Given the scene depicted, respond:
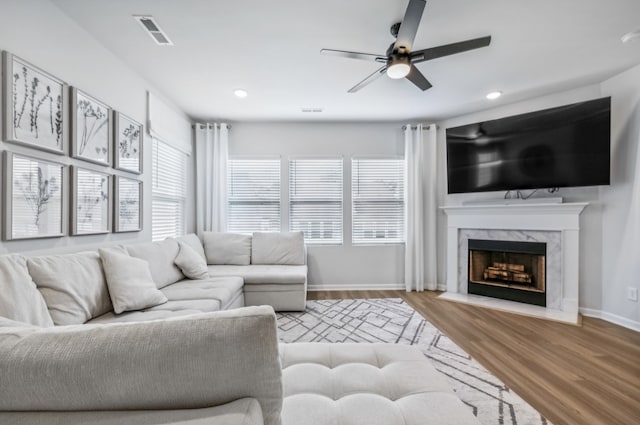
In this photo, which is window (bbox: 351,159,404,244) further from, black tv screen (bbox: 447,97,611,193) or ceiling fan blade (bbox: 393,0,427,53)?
ceiling fan blade (bbox: 393,0,427,53)

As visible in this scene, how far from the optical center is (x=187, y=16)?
207cm

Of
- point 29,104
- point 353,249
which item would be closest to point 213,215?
point 353,249

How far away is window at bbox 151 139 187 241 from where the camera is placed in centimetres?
339

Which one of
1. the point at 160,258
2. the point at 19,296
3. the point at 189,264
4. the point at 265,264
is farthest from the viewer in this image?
the point at 265,264

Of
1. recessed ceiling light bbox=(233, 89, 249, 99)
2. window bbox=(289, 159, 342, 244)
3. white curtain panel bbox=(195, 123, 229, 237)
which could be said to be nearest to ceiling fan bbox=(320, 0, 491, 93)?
recessed ceiling light bbox=(233, 89, 249, 99)

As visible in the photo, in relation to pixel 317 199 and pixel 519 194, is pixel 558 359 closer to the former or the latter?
pixel 519 194

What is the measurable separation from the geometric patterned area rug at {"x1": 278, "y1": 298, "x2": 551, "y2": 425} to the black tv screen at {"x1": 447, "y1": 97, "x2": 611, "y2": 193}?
2.05 meters

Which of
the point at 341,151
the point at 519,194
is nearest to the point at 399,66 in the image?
the point at 341,151

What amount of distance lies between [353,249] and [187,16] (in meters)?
3.46

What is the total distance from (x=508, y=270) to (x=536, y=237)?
596 millimetres

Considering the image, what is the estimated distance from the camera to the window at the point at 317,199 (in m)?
4.40

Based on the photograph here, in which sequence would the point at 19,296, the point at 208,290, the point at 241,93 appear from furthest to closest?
the point at 241,93
the point at 208,290
the point at 19,296

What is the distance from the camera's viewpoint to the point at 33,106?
1803mm

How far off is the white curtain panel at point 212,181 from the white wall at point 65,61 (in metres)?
1.29
